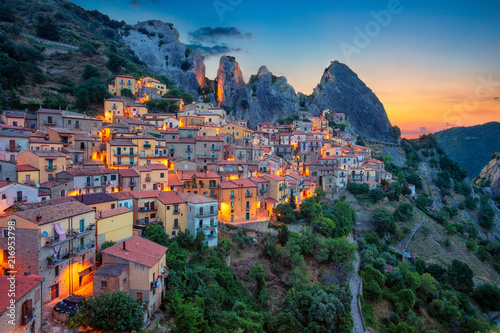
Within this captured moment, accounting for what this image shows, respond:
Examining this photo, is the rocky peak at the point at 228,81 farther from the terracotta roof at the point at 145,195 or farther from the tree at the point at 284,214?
the terracotta roof at the point at 145,195

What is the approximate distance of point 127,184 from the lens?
98.3ft

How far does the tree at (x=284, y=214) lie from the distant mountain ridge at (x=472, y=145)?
280 feet

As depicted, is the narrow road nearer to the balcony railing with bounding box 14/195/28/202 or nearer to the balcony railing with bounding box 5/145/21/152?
the balcony railing with bounding box 14/195/28/202

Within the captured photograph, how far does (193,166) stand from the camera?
3709 centimetres

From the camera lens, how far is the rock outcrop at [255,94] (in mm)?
88625

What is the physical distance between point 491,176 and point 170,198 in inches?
4110

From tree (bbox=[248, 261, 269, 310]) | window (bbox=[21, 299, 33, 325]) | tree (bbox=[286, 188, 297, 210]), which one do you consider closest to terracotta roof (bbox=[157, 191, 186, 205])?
tree (bbox=[248, 261, 269, 310])

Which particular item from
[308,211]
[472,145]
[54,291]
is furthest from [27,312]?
[472,145]

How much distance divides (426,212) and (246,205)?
140ft

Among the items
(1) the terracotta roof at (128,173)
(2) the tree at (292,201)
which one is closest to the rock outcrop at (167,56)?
(2) the tree at (292,201)

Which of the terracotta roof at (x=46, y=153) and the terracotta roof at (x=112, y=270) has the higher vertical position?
the terracotta roof at (x=46, y=153)

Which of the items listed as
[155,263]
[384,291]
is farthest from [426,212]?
[155,263]

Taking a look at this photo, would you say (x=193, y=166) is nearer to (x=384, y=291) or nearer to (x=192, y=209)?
(x=192, y=209)

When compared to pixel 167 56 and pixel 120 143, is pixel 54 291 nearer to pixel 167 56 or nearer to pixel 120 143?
pixel 120 143
